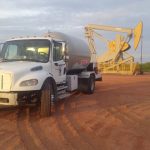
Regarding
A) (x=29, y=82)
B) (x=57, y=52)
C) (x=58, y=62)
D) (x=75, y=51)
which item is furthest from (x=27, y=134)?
(x=75, y=51)

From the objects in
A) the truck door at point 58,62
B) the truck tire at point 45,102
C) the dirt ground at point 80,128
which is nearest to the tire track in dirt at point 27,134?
the dirt ground at point 80,128

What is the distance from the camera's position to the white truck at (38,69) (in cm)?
1154

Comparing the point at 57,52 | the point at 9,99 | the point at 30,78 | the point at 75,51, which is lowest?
the point at 9,99

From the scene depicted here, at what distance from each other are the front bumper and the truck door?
2654 millimetres

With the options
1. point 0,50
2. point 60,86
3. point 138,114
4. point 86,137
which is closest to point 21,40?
point 0,50

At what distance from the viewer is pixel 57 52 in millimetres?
14312

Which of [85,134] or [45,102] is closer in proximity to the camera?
[85,134]

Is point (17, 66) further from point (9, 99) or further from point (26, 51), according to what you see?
point (26, 51)

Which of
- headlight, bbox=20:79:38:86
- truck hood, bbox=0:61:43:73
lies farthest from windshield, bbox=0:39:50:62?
headlight, bbox=20:79:38:86

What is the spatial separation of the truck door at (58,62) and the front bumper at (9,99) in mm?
2654

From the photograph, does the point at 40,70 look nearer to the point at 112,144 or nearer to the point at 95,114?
the point at 95,114

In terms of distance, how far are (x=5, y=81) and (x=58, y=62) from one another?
3.12 metres

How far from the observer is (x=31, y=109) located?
45.2 feet

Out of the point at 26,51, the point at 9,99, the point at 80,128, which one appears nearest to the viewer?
the point at 80,128
